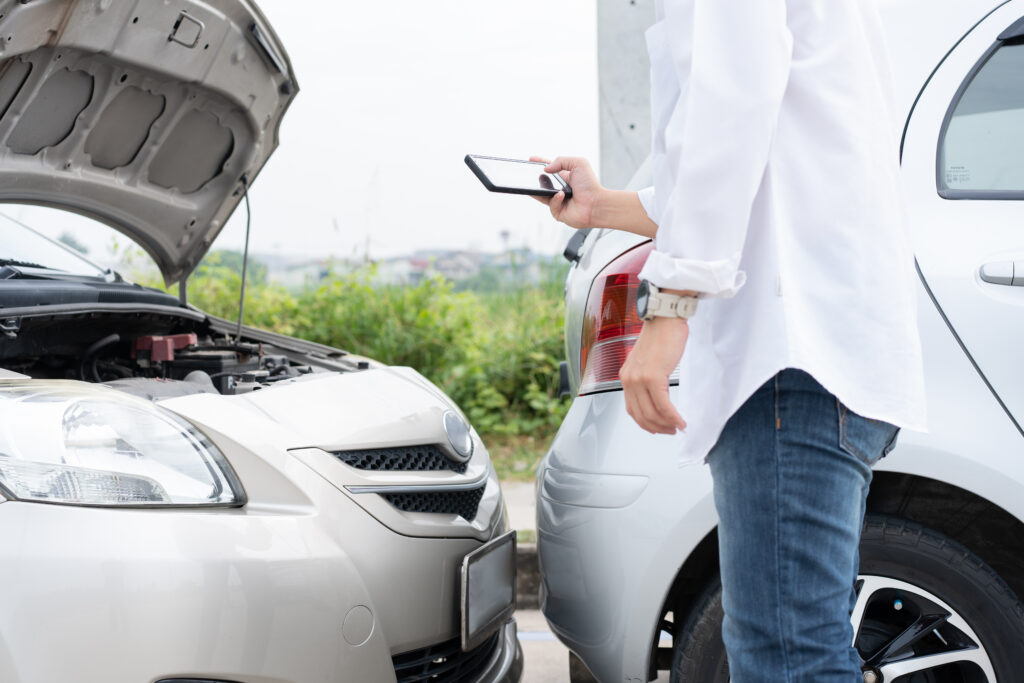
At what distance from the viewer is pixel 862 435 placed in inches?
42.2

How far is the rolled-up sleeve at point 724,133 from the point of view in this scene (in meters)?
1.01

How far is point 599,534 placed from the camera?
167 centimetres

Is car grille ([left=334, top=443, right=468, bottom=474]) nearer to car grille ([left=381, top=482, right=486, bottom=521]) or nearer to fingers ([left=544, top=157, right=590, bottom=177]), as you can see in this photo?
car grille ([left=381, top=482, right=486, bottom=521])

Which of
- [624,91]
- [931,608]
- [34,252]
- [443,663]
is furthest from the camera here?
[624,91]

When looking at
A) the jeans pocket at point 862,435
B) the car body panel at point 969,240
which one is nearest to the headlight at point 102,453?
the jeans pocket at point 862,435

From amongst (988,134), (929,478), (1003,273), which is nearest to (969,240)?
(1003,273)

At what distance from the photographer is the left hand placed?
1.07 metres

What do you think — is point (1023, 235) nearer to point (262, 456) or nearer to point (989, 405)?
point (989, 405)

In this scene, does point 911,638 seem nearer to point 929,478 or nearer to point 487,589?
point 929,478

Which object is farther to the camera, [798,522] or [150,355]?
[150,355]

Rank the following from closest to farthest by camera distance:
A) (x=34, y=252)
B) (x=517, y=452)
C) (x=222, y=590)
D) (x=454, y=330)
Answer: (x=222, y=590)
(x=34, y=252)
(x=517, y=452)
(x=454, y=330)

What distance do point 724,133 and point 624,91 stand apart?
327 cm

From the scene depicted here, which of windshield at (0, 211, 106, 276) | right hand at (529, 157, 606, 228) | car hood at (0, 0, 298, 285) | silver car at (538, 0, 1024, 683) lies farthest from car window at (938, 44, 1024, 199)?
windshield at (0, 211, 106, 276)

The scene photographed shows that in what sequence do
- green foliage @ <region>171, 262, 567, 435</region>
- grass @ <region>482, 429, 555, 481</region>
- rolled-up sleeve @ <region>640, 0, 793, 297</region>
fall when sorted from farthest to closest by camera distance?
green foliage @ <region>171, 262, 567, 435</region> < grass @ <region>482, 429, 555, 481</region> < rolled-up sleeve @ <region>640, 0, 793, 297</region>
